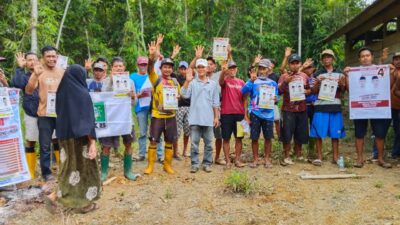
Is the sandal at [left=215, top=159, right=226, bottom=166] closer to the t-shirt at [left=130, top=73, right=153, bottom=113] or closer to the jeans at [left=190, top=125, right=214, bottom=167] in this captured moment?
the jeans at [left=190, top=125, right=214, bottom=167]

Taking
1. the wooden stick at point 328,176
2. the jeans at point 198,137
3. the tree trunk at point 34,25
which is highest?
the tree trunk at point 34,25

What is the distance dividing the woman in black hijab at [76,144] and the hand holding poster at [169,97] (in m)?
1.77

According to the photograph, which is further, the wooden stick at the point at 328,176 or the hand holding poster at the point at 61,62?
the hand holding poster at the point at 61,62

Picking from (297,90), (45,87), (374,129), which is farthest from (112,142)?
(374,129)

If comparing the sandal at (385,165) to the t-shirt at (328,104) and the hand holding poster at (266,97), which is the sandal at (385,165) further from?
the hand holding poster at (266,97)

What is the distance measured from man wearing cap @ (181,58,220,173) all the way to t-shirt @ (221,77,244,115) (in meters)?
0.24

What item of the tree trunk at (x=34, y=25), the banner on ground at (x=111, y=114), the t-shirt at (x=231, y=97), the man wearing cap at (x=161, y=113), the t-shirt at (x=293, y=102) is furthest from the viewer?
the tree trunk at (x=34, y=25)

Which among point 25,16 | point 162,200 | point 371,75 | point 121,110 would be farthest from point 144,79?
point 25,16

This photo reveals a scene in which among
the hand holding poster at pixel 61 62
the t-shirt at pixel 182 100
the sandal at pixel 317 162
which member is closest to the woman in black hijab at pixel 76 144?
the hand holding poster at pixel 61 62

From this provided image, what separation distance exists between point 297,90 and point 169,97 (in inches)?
85.7

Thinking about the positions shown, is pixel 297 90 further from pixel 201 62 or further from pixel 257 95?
pixel 201 62

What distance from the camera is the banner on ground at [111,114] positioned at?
221 inches

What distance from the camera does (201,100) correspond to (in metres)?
6.21

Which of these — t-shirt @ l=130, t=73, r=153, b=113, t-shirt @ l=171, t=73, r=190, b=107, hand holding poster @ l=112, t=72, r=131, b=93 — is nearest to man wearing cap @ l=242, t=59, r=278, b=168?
t-shirt @ l=171, t=73, r=190, b=107
